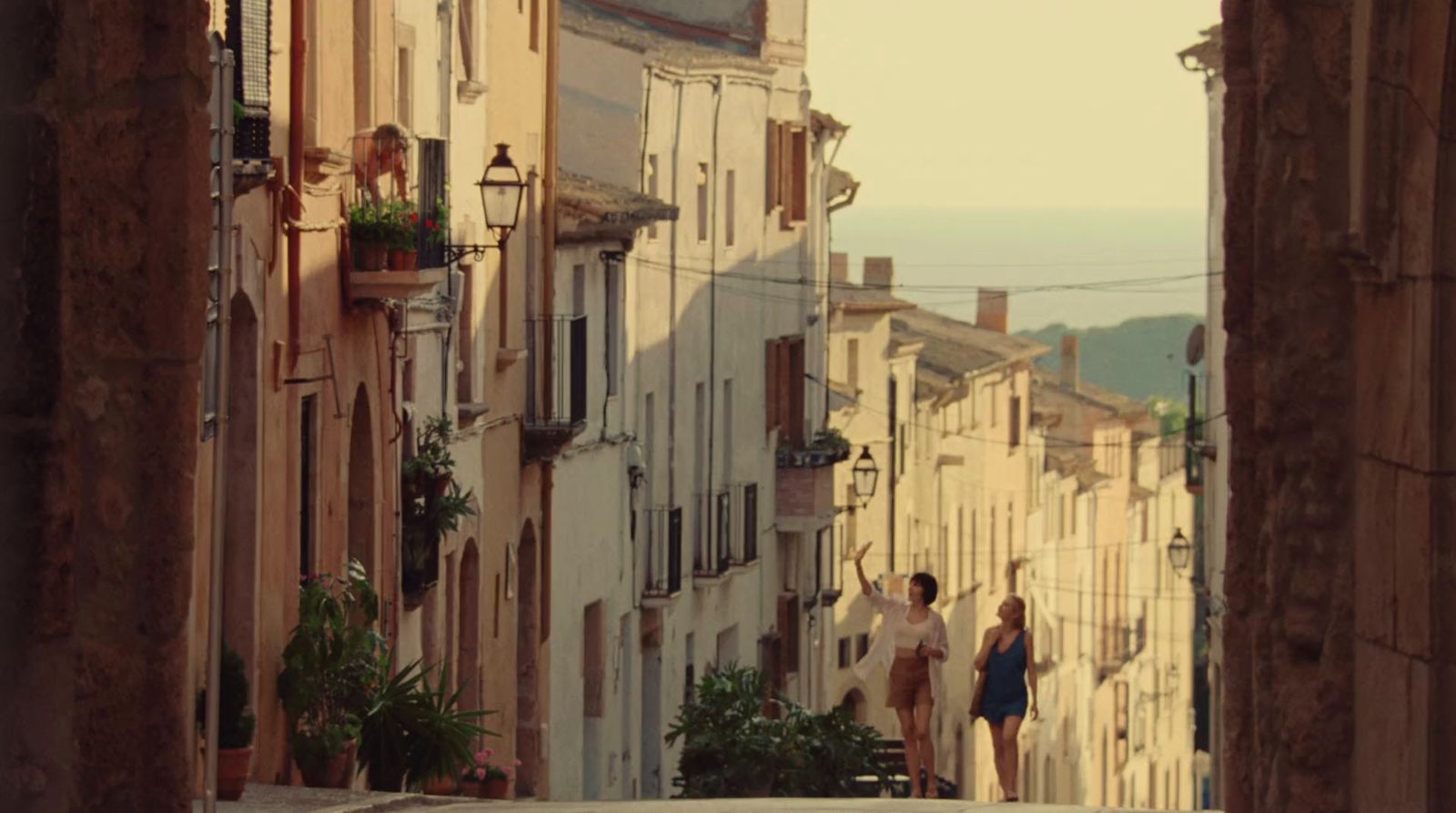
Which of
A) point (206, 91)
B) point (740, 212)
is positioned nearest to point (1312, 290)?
point (206, 91)

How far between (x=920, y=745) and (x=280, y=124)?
16.1 feet

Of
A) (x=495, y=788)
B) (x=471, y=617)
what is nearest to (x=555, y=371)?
(x=471, y=617)

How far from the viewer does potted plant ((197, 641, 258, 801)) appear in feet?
49.0

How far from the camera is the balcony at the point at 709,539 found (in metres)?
36.2

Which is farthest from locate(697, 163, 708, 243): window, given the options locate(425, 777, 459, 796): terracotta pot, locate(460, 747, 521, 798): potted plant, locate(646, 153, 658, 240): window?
locate(425, 777, 459, 796): terracotta pot

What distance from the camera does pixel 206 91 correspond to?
9000 millimetres

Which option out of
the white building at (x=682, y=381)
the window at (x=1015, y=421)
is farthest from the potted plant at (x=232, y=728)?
the window at (x=1015, y=421)

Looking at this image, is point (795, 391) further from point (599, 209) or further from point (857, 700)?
point (599, 209)

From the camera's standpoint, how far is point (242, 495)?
16.3 m

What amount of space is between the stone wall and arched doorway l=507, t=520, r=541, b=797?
61.2 ft

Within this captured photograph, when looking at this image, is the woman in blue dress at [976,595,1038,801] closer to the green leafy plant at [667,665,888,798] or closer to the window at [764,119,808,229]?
the green leafy plant at [667,665,888,798]

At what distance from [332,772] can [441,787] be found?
2.66 metres

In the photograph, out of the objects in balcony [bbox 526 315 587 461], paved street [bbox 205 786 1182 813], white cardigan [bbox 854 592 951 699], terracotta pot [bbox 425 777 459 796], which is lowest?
terracotta pot [bbox 425 777 459 796]

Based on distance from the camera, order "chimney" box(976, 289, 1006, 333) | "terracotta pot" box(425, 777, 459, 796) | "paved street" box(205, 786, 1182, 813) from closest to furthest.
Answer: "paved street" box(205, 786, 1182, 813) < "terracotta pot" box(425, 777, 459, 796) < "chimney" box(976, 289, 1006, 333)
